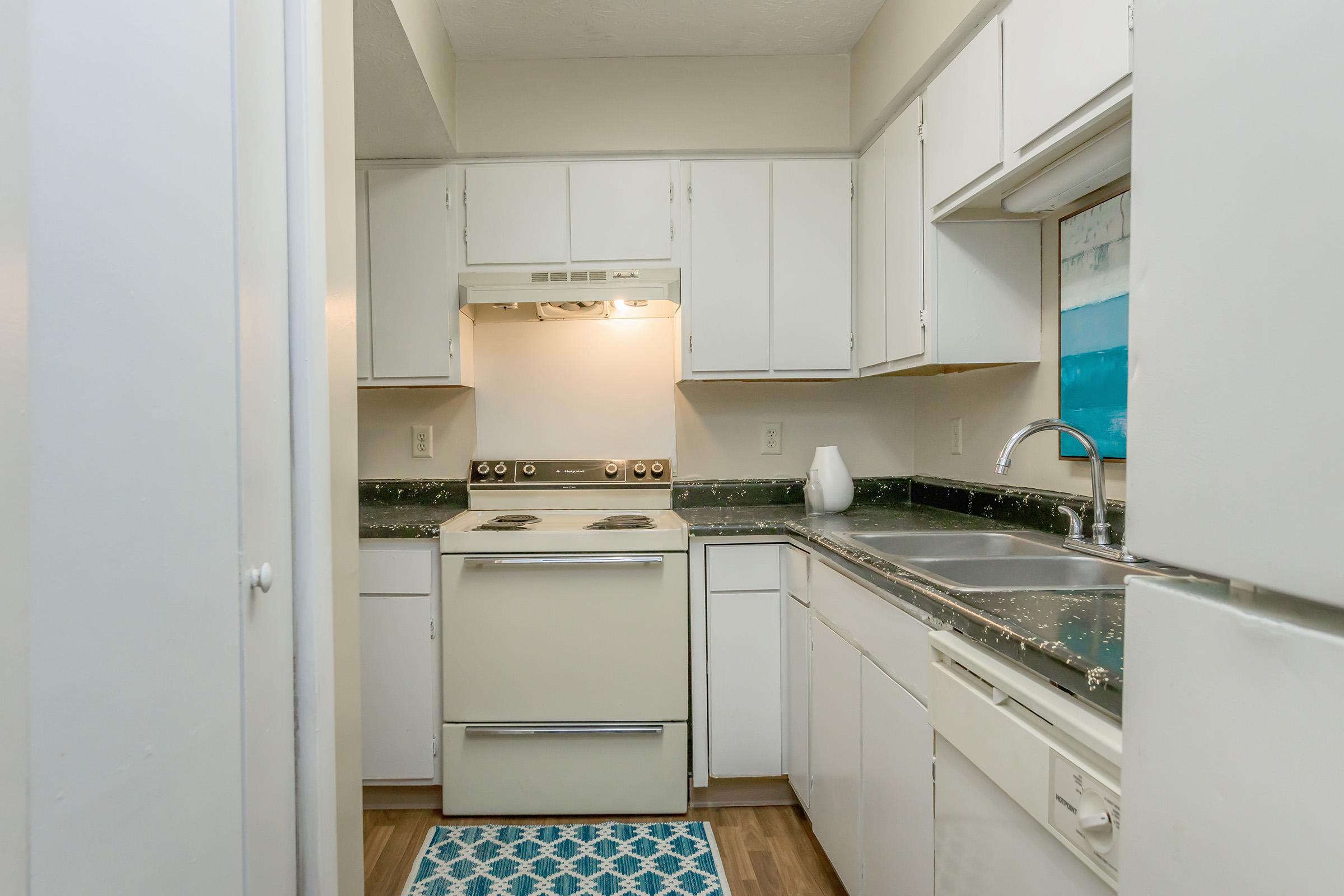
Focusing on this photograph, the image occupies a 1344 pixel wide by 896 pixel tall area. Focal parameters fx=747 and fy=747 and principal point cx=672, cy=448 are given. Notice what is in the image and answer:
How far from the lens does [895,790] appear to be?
4.68 ft

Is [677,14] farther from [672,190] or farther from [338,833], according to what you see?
[338,833]

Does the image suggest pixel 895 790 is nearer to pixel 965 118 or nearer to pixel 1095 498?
pixel 1095 498

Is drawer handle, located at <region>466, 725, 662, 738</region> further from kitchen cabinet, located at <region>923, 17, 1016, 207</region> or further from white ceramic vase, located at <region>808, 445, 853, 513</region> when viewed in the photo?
kitchen cabinet, located at <region>923, 17, 1016, 207</region>

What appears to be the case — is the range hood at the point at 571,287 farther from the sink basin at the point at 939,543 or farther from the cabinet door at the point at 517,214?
the sink basin at the point at 939,543

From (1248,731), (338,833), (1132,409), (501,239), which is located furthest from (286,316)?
(501,239)

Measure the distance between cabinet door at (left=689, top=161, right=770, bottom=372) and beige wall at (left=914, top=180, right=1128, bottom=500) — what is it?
697mm

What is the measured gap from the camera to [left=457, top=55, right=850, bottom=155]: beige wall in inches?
101

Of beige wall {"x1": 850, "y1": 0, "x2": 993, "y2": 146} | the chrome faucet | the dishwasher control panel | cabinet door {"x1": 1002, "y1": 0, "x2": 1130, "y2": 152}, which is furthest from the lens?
beige wall {"x1": 850, "y1": 0, "x2": 993, "y2": 146}

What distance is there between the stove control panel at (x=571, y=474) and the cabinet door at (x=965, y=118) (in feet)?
4.37

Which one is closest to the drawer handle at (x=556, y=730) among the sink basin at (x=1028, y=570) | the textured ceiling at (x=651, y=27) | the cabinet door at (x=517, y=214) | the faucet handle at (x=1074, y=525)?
the sink basin at (x=1028, y=570)

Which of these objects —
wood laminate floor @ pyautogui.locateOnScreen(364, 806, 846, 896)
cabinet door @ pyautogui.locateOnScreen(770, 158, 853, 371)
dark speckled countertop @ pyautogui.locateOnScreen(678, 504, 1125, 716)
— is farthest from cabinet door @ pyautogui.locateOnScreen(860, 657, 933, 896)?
cabinet door @ pyautogui.locateOnScreen(770, 158, 853, 371)

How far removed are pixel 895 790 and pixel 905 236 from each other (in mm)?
1491

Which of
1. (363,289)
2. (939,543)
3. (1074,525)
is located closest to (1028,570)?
(1074,525)

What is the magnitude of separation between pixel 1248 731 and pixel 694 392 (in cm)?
246
